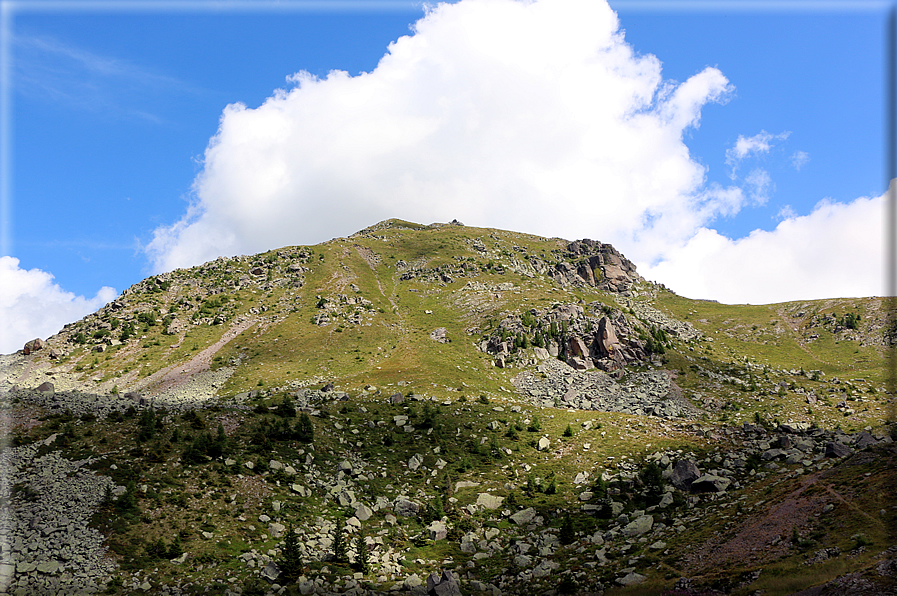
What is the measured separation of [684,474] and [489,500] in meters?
15.9

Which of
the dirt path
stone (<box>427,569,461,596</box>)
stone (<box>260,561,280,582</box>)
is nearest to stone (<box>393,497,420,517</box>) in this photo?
stone (<box>427,569,461,596</box>)

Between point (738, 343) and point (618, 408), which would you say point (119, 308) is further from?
point (738, 343)

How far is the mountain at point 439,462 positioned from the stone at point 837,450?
4.9 inches

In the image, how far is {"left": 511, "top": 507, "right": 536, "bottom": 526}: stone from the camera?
33500 mm

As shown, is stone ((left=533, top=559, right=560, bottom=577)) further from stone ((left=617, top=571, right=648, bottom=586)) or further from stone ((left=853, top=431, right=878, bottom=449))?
stone ((left=853, top=431, right=878, bottom=449))

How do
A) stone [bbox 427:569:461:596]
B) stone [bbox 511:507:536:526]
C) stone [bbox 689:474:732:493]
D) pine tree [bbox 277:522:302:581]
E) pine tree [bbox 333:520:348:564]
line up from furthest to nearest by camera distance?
stone [bbox 511:507:536:526] < stone [bbox 689:474:732:493] < pine tree [bbox 333:520:348:564] < stone [bbox 427:569:461:596] < pine tree [bbox 277:522:302:581]

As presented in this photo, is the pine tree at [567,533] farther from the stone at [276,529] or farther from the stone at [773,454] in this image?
the stone at [773,454]

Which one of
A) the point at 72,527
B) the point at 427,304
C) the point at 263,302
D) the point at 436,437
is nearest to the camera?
the point at 72,527

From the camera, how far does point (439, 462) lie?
134 ft

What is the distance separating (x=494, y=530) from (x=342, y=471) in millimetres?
13453

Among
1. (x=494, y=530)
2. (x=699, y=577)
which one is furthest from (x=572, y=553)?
(x=699, y=577)

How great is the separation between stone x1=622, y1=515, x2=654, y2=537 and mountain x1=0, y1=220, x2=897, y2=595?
0.66ft

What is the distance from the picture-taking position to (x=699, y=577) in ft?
72.1

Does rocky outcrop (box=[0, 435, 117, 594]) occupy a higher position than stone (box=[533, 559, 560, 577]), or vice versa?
rocky outcrop (box=[0, 435, 117, 594])
